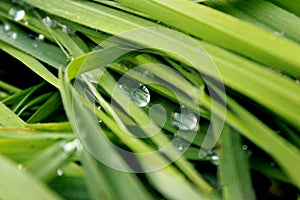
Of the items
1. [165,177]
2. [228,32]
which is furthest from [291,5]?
[165,177]

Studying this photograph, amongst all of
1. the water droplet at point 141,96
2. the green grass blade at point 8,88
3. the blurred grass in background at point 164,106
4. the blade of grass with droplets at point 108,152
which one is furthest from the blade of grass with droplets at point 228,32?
the green grass blade at point 8,88

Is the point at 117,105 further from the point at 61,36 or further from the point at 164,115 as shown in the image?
the point at 61,36

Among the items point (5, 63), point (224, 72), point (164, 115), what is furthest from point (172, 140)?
point (5, 63)

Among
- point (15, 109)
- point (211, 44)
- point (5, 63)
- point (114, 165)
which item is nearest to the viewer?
point (114, 165)

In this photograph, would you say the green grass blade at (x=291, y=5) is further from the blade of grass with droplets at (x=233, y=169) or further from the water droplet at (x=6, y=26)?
the water droplet at (x=6, y=26)

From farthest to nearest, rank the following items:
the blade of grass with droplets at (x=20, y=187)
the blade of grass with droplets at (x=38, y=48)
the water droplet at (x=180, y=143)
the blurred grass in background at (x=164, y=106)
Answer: the blade of grass with droplets at (x=38, y=48) < the water droplet at (x=180, y=143) < the blurred grass in background at (x=164, y=106) < the blade of grass with droplets at (x=20, y=187)

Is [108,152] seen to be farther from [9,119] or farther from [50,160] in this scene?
[9,119]

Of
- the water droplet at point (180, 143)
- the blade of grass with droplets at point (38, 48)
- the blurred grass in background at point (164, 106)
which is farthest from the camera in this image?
the blade of grass with droplets at point (38, 48)
